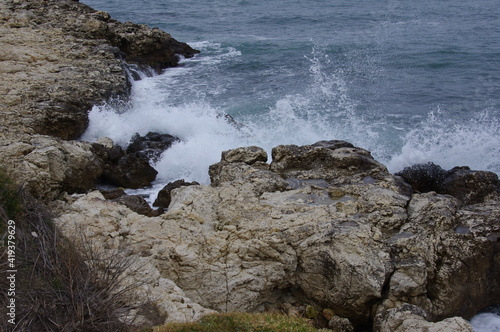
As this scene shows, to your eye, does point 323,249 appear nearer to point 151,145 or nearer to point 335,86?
point 151,145

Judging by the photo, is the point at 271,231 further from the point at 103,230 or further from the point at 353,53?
the point at 353,53

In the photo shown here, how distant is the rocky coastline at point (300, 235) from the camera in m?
11.0

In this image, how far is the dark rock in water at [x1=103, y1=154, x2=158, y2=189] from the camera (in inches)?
714

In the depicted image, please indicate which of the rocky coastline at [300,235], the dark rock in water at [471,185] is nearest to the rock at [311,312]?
the rocky coastline at [300,235]

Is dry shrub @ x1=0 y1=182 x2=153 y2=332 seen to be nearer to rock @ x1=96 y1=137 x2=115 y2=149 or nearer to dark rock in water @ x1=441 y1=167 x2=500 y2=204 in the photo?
rock @ x1=96 y1=137 x2=115 y2=149

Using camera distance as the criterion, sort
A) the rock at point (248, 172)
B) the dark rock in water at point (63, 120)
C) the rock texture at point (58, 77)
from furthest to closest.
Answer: the dark rock in water at point (63, 120) < the rock texture at point (58, 77) < the rock at point (248, 172)

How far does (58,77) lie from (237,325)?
18.1 m

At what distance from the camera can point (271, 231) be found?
1179 cm

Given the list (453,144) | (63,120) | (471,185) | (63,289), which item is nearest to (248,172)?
(471,185)

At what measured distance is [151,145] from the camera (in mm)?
21219

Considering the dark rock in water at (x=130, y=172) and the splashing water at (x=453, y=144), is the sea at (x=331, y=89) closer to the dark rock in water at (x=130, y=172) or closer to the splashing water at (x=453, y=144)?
the splashing water at (x=453, y=144)

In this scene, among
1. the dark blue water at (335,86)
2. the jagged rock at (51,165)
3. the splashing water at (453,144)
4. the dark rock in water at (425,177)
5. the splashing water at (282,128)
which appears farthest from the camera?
the dark blue water at (335,86)

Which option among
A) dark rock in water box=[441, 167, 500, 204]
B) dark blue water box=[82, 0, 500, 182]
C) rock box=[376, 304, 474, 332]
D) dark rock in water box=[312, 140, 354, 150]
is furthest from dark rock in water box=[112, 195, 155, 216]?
dark rock in water box=[441, 167, 500, 204]

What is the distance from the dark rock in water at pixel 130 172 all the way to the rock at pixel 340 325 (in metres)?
10.1
